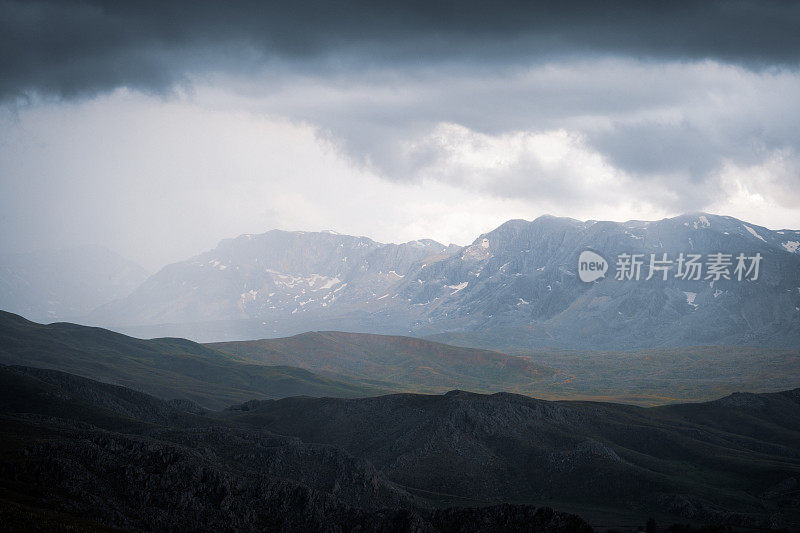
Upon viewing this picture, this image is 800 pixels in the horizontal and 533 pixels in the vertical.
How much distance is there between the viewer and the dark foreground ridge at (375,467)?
321 feet

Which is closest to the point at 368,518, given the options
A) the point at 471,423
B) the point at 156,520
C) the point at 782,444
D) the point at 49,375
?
the point at 156,520

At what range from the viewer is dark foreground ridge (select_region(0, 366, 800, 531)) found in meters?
97.8

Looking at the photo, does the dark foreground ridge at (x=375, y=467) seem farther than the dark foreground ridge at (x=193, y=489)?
Yes

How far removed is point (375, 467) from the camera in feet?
526

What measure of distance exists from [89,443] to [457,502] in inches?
2819

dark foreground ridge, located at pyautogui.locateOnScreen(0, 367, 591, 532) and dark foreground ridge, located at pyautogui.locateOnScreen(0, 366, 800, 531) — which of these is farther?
dark foreground ridge, located at pyautogui.locateOnScreen(0, 366, 800, 531)

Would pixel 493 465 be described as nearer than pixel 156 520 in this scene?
No

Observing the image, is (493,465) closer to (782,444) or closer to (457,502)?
(457,502)

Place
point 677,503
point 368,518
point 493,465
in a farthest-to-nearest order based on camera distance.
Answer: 1. point 493,465
2. point 677,503
3. point 368,518

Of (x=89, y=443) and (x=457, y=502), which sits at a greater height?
(x=89, y=443)

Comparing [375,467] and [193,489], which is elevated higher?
[193,489]

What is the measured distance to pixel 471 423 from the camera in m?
182

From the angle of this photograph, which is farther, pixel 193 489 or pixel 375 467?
pixel 375 467

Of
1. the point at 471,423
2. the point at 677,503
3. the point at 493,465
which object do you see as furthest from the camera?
the point at 471,423
